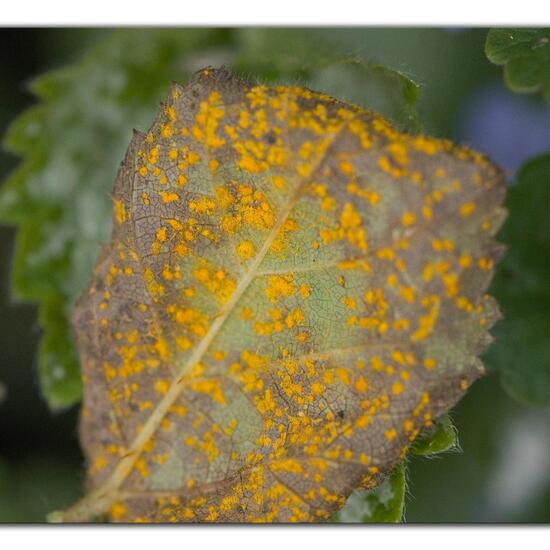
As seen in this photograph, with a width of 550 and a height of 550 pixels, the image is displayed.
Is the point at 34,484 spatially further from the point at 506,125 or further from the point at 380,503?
the point at 506,125

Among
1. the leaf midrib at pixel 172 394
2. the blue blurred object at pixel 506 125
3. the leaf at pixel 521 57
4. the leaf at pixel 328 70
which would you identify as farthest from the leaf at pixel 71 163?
the leaf at pixel 521 57

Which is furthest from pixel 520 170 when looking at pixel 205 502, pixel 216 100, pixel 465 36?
pixel 205 502

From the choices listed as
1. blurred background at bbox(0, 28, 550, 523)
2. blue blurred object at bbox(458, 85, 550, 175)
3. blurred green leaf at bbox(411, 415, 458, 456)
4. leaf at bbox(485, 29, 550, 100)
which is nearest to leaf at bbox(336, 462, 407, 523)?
blurred green leaf at bbox(411, 415, 458, 456)

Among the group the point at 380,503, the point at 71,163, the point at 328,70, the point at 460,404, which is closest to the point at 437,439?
the point at 380,503

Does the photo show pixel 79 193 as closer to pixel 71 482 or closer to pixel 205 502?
pixel 71 482

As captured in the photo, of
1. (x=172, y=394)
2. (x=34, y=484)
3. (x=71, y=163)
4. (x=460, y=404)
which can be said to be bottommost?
(x=34, y=484)

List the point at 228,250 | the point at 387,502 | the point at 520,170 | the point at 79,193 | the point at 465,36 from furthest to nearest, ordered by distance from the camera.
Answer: the point at 79,193 < the point at 465,36 < the point at 520,170 < the point at 387,502 < the point at 228,250
